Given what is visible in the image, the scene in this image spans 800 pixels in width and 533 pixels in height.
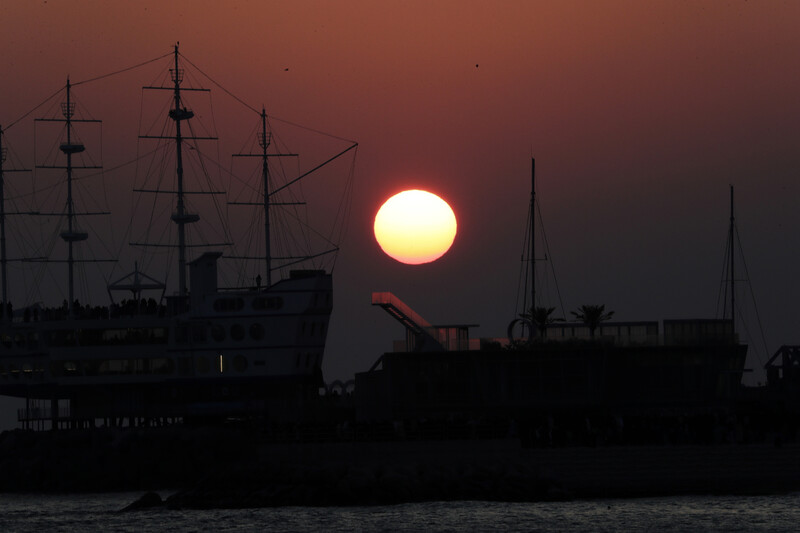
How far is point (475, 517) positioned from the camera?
230 feet

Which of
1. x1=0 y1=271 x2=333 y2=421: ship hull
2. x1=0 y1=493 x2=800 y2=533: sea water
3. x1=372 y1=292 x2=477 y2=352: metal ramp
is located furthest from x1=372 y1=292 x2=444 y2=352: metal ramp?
x1=0 y1=493 x2=800 y2=533: sea water

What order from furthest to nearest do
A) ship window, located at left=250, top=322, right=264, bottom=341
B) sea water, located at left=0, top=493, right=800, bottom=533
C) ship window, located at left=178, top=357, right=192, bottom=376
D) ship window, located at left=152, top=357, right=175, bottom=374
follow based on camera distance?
ship window, located at left=152, top=357, right=175, bottom=374 < ship window, located at left=178, top=357, right=192, bottom=376 < ship window, located at left=250, top=322, right=264, bottom=341 < sea water, located at left=0, top=493, right=800, bottom=533

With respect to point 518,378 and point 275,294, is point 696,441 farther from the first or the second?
point 275,294

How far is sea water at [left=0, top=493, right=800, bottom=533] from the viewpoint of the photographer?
67.2 m

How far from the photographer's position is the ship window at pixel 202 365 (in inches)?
4665

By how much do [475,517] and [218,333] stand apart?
50.9m

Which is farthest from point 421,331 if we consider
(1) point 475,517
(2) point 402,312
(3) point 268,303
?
(1) point 475,517

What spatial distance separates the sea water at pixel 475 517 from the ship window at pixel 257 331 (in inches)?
1492

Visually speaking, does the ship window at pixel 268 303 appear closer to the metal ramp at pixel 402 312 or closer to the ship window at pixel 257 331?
the ship window at pixel 257 331

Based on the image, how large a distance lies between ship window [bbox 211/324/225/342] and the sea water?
3794cm

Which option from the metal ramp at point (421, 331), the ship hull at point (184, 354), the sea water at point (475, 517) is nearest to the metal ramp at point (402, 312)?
the metal ramp at point (421, 331)

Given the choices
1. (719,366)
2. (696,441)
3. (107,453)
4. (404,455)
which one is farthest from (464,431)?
(107,453)

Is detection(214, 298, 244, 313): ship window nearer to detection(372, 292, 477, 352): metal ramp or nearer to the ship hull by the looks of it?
the ship hull

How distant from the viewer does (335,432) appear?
85.9 m
